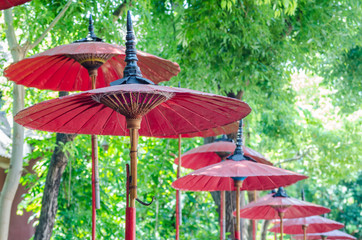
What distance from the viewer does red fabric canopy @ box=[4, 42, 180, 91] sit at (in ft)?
14.2

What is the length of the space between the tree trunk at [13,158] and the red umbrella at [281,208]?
2.89 metres

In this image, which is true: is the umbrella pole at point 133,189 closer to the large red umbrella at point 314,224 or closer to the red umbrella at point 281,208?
the red umbrella at point 281,208

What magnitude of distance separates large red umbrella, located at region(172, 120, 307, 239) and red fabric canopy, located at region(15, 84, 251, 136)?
0.76m

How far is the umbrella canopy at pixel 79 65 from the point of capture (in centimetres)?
434

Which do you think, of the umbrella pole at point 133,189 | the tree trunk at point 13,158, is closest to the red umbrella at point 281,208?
the tree trunk at point 13,158

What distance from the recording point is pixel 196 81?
29.7 ft

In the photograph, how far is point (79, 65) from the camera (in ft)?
16.9

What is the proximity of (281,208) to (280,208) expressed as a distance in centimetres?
1

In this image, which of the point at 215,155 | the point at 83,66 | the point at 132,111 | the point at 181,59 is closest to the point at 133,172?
the point at 132,111

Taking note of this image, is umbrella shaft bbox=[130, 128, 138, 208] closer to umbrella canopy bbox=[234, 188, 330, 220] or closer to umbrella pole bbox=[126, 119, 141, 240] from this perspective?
umbrella pole bbox=[126, 119, 141, 240]

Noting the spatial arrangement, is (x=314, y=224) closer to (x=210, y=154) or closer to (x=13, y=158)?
(x=210, y=154)

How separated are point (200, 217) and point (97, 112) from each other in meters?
6.05

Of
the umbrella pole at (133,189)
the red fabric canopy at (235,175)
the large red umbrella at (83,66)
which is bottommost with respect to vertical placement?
the umbrella pole at (133,189)

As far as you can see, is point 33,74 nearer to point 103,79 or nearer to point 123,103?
point 103,79
